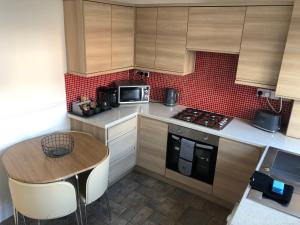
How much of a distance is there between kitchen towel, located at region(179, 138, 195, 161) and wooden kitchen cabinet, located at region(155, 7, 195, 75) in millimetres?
764

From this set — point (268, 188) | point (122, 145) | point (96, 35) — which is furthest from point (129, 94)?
point (268, 188)

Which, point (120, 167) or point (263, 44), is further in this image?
point (120, 167)

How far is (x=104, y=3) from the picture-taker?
8.33ft

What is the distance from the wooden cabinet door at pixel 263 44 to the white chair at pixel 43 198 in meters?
1.88

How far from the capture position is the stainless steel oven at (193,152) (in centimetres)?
261

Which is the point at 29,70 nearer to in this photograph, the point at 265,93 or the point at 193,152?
the point at 193,152

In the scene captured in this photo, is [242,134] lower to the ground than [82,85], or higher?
lower

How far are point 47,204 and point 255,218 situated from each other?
1.42m

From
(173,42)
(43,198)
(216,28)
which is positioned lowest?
(43,198)

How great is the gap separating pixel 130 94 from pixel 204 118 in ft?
3.20

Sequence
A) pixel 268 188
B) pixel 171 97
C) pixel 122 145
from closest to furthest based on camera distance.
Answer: pixel 268 188 < pixel 122 145 < pixel 171 97

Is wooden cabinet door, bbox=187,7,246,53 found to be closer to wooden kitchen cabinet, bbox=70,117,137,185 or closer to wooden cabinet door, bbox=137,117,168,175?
wooden cabinet door, bbox=137,117,168,175

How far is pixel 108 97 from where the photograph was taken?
3.03 meters

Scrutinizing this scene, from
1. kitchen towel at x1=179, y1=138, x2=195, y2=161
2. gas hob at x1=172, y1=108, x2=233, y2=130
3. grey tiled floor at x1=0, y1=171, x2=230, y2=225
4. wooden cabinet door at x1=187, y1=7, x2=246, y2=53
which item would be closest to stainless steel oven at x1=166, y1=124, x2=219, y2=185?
kitchen towel at x1=179, y1=138, x2=195, y2=161
